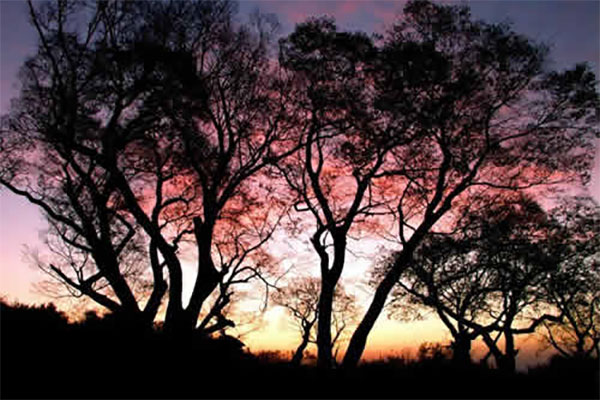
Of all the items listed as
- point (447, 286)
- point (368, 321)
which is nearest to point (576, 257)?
point (447, 286)

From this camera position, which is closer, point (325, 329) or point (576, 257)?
point (325, 329)

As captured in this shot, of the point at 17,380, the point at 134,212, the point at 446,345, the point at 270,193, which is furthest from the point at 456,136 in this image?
the point at 446,345

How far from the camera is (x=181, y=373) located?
535 inches

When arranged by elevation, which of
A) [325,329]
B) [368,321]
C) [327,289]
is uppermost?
[327,289]

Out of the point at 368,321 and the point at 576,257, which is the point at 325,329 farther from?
the point at 576,257

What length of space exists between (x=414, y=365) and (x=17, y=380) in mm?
13154

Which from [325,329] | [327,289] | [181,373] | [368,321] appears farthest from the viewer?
[327,289]

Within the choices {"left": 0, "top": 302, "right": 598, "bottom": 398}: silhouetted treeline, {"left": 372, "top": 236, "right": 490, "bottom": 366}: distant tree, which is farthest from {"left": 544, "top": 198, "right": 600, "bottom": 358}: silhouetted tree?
{"left": 0, "top": 302, "right": 598, "bottom": 398}: silhouetted treeline

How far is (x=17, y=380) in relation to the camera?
11227mm

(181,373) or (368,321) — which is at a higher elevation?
(368,321)

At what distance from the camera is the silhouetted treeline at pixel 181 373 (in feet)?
38.7

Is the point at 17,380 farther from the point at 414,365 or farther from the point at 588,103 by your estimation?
the point at 588,103

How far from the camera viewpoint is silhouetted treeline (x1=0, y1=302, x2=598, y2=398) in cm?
1179

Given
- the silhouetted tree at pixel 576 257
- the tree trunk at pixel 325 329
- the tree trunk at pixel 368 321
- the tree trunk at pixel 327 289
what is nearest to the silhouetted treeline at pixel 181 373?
the tree trunk at pixel 368 321
